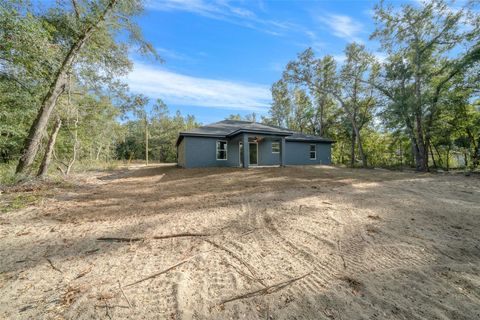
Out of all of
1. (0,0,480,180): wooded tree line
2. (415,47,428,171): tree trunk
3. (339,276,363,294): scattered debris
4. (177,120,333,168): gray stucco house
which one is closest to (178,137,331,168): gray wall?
(177,120,333,168): gray stucco house

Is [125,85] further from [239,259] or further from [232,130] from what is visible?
[239,259]

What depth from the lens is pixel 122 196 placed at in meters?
5.64

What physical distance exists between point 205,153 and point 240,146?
264 centimetres

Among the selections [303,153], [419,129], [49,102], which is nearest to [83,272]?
[49,102]

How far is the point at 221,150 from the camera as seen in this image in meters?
14.2

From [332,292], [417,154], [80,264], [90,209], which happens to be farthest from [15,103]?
[417,154]

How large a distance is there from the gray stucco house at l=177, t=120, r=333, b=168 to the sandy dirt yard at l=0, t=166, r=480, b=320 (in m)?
8.77

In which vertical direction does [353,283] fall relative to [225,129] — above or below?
below

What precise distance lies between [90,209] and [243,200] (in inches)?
137

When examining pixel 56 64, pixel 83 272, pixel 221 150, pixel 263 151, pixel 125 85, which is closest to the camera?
pixel 83 272

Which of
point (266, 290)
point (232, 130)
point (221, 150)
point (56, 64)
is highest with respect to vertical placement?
point (56, 64)

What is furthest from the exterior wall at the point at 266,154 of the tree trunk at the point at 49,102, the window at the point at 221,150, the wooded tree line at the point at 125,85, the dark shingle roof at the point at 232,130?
the tree trunk at the point at 49,102

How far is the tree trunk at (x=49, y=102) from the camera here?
7059 mm

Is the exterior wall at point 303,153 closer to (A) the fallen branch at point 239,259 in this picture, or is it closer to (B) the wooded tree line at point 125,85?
(B) the wooded tree line at point 125,85
